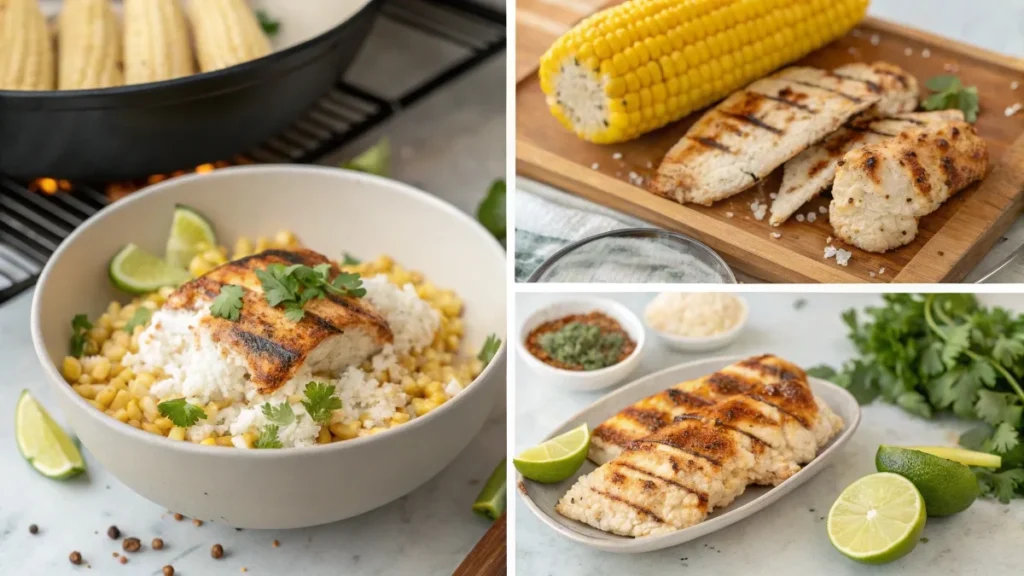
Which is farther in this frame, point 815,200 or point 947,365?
point 947,365

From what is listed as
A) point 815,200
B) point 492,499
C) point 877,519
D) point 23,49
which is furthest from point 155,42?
point 877,519

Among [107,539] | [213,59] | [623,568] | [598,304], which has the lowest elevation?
[107,539]

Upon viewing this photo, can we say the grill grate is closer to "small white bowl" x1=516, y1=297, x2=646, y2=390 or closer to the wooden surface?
"small white bowl" x1=516, y1=297, x2=646, y2=390

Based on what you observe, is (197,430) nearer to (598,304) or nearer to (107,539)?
(107,539)

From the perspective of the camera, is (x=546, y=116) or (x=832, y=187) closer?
(x=832, y=187)

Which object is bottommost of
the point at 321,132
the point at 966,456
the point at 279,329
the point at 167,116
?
the point at 966,456

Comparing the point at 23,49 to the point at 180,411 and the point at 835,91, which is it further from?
the point at 835,91

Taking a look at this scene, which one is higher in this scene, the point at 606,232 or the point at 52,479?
the point at 606,232

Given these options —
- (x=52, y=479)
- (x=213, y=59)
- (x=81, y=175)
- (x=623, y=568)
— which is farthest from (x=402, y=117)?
(x=623, y=568)

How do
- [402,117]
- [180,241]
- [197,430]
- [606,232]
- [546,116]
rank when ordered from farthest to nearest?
1. [402,117]
2. [180,241]
3. [546,116]
4. [197,430]
5. [606,232]
